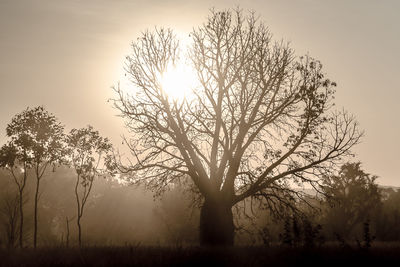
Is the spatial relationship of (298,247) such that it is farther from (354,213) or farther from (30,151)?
(354,213)

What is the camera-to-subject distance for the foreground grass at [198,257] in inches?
414

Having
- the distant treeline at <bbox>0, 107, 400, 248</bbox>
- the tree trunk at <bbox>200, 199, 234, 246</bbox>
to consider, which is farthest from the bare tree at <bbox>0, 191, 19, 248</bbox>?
the tree trunk at <bbox>200, 199, 234, 246</bbox>

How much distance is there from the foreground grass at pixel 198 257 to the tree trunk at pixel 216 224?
5.49 meters

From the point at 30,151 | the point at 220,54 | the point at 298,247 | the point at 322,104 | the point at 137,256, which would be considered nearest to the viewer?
the point at 137,256

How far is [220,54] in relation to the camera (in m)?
19.8

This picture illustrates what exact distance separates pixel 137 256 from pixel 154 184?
938cm

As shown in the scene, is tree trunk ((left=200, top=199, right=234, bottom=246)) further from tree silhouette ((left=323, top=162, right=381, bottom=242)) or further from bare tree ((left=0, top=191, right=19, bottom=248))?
tree silhouette ((left=323, top=162, right=381, bottom=242))

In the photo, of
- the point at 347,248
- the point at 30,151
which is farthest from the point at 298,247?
the point at 30,151

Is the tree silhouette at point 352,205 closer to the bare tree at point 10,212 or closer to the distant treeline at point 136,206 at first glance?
the distant treeline at point 136,206

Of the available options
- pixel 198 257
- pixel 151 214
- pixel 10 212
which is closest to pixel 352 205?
pixel 151 214

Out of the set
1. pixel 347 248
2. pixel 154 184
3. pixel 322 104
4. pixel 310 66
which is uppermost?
pixel 310 66

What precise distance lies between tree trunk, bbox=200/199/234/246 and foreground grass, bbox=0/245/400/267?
5490 millimetres

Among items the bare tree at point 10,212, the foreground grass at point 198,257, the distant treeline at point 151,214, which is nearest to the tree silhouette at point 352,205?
the distant treeline at point 151,214

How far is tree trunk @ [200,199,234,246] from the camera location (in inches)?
731
